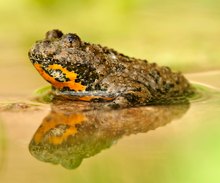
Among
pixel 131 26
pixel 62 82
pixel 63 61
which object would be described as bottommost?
pixel 62 82

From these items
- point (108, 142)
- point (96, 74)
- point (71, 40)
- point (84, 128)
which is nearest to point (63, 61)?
point (71, 40)

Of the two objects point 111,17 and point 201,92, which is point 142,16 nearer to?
point 111,17

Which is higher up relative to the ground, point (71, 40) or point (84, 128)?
point (71, 40)

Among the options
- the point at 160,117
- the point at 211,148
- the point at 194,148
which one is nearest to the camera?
the point at 211,148

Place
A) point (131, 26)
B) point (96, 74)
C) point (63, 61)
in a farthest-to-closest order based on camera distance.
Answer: point (131, 26), point (96, 74), point (63, 61)

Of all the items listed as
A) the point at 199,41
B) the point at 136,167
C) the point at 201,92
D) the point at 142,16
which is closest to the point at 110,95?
the point at 201,92

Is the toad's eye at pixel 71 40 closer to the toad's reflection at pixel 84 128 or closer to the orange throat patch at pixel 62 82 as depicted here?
the orange throat patch at pixel 62 82

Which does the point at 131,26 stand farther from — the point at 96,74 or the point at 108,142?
the point at 108,142
